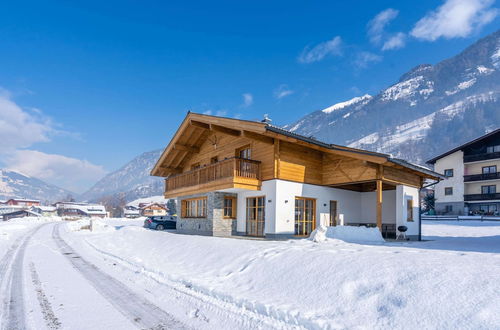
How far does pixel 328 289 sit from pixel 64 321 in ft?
15.4

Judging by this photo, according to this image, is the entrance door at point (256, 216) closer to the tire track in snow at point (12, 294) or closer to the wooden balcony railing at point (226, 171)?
the wooden balcony railing at point (226, 171)

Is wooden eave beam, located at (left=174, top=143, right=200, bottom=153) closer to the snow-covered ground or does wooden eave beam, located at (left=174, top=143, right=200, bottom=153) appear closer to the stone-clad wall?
the stone-clad wall

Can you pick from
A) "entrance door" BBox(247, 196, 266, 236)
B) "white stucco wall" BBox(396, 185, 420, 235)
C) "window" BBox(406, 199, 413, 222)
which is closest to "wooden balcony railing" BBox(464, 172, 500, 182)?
"white stucco wall" BBox(396, 185, 420, 235)

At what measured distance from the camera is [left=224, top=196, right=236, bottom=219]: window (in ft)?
57.3

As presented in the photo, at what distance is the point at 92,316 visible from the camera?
5.67 meters

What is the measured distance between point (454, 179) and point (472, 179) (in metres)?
2.36

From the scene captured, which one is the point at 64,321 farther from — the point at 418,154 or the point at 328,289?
the point at 418,154

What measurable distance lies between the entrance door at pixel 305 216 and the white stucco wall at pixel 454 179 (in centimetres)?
3738

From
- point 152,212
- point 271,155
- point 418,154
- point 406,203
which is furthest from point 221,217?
point 418,154

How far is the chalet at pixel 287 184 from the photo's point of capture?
14461 millimetres

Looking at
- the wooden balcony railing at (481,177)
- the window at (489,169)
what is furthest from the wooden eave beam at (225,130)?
the window at (489,169)

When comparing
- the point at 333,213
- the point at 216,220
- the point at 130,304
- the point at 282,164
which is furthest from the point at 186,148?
the point at 130,304

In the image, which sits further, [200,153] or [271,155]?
[200,153]

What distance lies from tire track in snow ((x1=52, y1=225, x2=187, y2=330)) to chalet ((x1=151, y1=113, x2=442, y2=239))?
7.09 m
